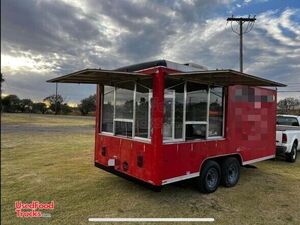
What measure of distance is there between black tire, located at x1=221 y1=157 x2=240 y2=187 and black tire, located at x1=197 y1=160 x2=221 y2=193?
23 cm

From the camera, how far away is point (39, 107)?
2511 inches

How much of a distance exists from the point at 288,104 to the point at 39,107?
52.9 metres

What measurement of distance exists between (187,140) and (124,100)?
5.42ft

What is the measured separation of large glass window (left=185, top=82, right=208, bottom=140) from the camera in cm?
552

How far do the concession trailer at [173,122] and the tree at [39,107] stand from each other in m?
61.1

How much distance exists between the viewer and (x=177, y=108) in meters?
5.36

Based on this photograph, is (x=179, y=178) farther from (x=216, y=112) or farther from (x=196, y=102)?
(x=216, y=112)

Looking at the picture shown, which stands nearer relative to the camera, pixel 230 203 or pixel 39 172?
pixel 230 203

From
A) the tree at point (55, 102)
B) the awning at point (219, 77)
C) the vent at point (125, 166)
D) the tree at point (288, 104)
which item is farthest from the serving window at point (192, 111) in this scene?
the tree at point (55, 102)

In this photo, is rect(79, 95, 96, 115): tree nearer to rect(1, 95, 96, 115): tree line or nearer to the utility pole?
rect(1, 95, 96, 115): tree line

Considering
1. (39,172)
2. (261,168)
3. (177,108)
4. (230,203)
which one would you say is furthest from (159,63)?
(261,168)

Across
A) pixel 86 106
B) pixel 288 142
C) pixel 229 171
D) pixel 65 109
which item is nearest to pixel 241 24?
pixel 288 142

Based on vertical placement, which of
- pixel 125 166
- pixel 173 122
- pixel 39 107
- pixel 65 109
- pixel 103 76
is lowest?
pixel 125 166

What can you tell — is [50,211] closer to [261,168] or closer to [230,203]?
[230,203]
